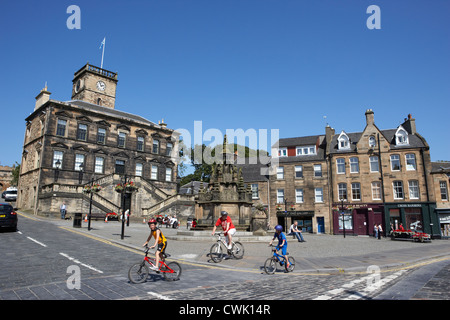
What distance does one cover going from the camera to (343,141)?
38844 millimetres

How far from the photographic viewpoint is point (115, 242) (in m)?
15.7

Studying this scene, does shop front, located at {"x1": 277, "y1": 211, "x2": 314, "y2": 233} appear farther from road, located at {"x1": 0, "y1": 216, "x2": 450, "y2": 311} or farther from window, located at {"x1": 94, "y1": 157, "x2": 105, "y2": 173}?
road, located at {"x1": 0, "y1": 216, "x2": 450, "y2": 311}

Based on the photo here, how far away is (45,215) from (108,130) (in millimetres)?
15326

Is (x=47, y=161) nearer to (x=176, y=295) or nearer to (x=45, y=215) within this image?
(x=45, y=215)

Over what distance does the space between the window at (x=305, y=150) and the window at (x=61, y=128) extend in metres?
31.6

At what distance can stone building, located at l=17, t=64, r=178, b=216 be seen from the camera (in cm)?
3316

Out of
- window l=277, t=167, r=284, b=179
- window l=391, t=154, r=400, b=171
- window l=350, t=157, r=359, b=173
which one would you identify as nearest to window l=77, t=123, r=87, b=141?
window l=277, t=167, r=284, b=179

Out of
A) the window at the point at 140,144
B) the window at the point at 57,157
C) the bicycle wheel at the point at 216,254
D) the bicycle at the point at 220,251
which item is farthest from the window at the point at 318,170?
the window at the point at 57,157

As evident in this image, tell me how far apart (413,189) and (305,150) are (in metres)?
13.8

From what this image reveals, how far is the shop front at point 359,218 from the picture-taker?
34781mm

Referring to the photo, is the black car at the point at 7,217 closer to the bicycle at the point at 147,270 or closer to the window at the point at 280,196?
the bicycle at the point at 147,270

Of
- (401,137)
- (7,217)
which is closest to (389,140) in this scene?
(401,137)

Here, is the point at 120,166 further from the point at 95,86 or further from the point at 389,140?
the point at 389,140
